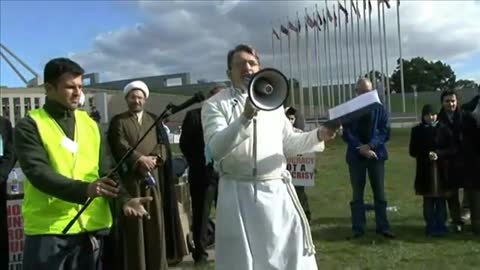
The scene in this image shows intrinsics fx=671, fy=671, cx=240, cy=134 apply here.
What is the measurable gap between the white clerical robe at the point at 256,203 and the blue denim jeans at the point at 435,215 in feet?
17.4

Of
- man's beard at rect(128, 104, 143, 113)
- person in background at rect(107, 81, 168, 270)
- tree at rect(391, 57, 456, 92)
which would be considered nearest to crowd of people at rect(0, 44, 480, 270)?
person in background at rect(107, 81, 168, 270)

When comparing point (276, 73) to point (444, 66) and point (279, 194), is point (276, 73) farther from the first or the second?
point (444, 66)

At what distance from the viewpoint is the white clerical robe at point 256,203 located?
4137 millimetres

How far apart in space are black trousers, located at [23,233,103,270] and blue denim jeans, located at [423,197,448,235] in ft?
20.7

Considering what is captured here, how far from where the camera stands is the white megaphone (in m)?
→ 3.75

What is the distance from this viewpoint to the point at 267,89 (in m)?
3.78

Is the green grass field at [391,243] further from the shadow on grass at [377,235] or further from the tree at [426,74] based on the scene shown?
the tree at [426,74]

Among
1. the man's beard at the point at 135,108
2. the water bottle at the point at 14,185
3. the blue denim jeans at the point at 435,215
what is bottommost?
the blue denim jeans at the point at 435,215

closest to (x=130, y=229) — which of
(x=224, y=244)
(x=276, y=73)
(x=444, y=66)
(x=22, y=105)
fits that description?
(x=224, y=244)

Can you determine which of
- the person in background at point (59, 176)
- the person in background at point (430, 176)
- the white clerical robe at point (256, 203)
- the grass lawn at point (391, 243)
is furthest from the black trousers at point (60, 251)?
the person in background at point (430, 176)

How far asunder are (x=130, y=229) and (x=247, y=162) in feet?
8.79

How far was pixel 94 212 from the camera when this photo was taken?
3824 millimetres

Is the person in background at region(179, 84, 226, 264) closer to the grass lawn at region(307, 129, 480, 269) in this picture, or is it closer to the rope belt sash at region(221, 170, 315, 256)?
the grass lawn at region(307, 129, 480, 269)

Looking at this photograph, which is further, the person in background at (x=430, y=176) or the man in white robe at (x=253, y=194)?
the person in background at (x=430, y=176)
